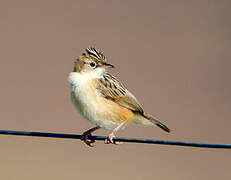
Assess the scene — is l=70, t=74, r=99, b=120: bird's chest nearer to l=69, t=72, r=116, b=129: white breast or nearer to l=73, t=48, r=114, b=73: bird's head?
l=69, t=72, r=116, b=129: white breast

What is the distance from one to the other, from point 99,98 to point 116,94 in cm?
30

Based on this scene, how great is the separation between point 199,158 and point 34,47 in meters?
7.34

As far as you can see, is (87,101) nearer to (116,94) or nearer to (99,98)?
(99,98)

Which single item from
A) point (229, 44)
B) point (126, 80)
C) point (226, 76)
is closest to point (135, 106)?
point (126, 80)

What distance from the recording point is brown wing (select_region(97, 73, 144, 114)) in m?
8.26

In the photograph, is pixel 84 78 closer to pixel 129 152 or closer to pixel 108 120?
pixel 108 120

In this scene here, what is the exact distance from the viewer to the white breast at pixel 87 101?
7988 millimetres

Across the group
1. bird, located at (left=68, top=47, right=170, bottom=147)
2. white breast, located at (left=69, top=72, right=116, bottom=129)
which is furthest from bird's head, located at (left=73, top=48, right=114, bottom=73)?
white breast, located at (left=69, top=72, right=116, bottom=129)

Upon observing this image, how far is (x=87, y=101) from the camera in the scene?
8.01 m

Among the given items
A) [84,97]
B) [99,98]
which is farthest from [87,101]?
[99,98]

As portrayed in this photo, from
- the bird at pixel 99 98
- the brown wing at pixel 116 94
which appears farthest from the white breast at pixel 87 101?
the brown wing at pixel 116 94

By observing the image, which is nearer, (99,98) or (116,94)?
(99,98)

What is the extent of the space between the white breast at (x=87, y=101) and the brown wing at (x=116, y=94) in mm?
146

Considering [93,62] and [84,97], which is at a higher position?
[93,62]
